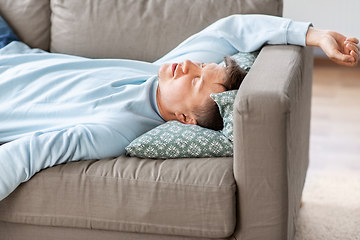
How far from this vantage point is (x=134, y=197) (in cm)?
114

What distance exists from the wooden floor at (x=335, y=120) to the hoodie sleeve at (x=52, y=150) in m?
1.28

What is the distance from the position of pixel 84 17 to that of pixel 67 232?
1.02m

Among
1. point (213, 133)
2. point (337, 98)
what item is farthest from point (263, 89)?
point (337, 98)

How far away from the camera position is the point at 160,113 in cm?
145

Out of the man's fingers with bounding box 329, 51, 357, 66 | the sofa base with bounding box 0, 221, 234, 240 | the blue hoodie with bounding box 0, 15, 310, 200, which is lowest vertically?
the sofa base with bounding box 0, 221, 234, 240

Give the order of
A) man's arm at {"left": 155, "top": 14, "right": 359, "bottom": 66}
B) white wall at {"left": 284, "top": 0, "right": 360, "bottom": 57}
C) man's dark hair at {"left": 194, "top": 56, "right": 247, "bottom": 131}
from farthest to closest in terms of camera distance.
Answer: white wall at {"left": 284, "top": 0, "right": 360, "bottom": 57} → man's arm at {"left": 155, "top": 14, "right": 359, "bottom": 66} → man's dark hair at {"left": 194, "top": 56, "right": 247, "bottom": 131}

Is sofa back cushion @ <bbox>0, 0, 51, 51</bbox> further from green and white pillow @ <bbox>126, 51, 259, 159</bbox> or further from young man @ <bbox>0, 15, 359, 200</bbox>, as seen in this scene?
green and white pillow @ <bbox>126, 51, 259, 159</bbox>

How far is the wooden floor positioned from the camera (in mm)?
2215

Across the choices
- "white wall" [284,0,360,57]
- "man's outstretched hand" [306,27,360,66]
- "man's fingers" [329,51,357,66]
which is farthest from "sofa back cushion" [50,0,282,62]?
"white wall" [284,0,360,57]

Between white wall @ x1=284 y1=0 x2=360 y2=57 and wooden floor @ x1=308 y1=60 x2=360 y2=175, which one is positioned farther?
white wall @ x1=284 y1=0 x2=360 y2=57

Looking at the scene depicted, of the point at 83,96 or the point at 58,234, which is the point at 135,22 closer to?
the point at 83,96

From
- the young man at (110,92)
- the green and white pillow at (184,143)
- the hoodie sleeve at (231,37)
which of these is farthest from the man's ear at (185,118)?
the hoodie sleeve at (231,37)

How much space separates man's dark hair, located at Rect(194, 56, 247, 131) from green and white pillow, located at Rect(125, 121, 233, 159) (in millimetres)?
115

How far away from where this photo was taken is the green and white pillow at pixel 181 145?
3.98ft
